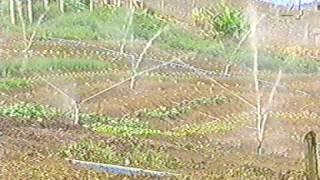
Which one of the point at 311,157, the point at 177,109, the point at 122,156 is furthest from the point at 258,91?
the point at 311,157

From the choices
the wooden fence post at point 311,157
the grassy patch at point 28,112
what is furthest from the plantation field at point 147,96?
the wooden fence post at point 311,157

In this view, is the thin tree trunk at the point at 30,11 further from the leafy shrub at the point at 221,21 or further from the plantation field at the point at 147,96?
the leafy shrub at the point at 221,21

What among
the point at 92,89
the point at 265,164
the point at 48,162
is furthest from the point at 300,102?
the point at 48,162

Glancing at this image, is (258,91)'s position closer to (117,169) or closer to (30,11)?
(117,169)

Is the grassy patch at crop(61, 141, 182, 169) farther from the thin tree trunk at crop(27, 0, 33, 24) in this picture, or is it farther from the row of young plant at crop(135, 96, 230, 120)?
the thin tree trunk at crop(27, 0, 33, 24)

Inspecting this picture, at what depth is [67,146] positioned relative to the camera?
11.0 feet

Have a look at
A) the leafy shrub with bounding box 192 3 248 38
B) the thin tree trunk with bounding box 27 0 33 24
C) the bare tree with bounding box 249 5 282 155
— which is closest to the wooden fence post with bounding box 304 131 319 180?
the bare tree with bounding box 249 5 282 155

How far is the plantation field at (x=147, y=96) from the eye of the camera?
3.36 meters

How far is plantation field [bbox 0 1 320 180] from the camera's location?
Result: 3359 millimetres

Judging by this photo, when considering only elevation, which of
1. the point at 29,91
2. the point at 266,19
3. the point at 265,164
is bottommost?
the point at 265,164

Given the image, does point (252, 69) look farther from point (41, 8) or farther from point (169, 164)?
point (41, 8)

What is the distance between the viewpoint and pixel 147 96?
3.53 m

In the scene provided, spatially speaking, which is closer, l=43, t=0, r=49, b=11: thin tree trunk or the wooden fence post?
the wooden fence post

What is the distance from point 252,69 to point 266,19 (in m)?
0.24
